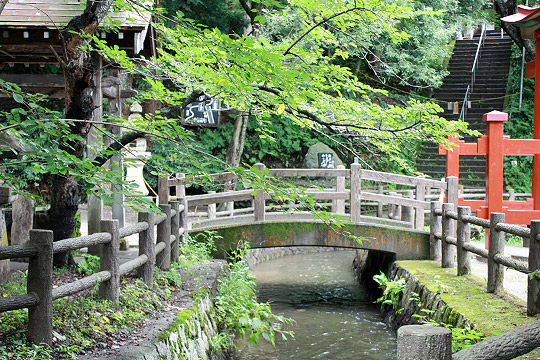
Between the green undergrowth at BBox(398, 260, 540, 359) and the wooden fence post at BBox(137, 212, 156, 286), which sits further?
the wooden fence post at BBox(137, 212, 156, 286)

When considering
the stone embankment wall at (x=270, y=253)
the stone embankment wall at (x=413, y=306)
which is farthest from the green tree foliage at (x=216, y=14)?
the stone embankment wall at (x=413, y=306)

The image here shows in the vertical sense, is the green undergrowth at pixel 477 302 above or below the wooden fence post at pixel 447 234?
below

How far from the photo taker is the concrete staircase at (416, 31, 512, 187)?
1820cm

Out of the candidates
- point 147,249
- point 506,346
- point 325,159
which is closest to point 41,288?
point 147,249

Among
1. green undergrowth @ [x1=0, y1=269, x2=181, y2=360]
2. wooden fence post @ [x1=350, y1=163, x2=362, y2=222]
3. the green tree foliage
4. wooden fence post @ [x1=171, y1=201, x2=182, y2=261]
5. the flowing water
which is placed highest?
Result: the green tree foliage

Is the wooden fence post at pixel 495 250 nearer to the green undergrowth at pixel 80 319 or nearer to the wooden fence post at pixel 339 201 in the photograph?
the green undergrowth at pixel 80 319

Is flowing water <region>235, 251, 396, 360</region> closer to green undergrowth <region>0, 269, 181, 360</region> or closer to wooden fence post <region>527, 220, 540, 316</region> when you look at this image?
green undergrowth <region>0, 269, 181, 360</region>

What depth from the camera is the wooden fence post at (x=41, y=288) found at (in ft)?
11.7

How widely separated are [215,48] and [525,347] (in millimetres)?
2904

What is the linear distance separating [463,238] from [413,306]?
1.15m

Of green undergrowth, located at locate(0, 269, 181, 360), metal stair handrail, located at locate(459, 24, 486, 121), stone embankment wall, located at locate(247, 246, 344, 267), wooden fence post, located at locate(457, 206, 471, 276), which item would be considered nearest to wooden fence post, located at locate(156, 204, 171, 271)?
green undergrowth, located at locate(0, 269, 181, 360)

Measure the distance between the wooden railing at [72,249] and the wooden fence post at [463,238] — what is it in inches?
150

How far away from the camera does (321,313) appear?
9.02 m

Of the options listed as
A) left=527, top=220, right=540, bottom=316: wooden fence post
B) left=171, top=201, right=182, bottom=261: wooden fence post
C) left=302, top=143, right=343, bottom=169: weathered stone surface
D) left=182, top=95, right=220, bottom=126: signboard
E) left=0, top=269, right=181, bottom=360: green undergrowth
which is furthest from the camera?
left=302, top=143, right=343, bottom=169: weathered stone surface
